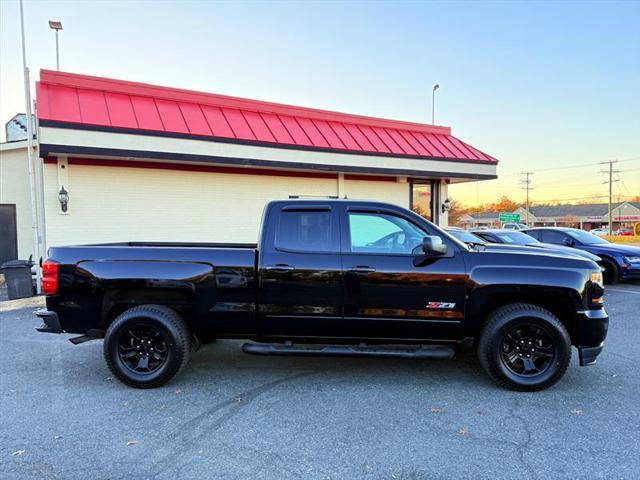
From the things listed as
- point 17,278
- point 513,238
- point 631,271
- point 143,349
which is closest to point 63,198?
point 17,278

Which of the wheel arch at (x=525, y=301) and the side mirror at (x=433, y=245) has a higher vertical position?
the side mirror at (x=433, y=245)

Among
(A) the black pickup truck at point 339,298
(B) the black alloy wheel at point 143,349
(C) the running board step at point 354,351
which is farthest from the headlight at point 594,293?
(B) the black alloy wheel at point 143,349

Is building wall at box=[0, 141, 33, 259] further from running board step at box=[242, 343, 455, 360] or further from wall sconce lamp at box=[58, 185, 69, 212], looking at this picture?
running board step at box=[242, 343, 455, 360]

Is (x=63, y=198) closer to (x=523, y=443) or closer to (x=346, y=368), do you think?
(x=346, y=368)

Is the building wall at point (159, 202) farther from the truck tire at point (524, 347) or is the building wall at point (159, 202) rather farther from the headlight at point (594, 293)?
the headlight at point (594, 293)

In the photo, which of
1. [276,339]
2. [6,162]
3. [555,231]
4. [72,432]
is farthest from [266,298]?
[6,162]

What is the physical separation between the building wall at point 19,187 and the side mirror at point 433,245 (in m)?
12.4

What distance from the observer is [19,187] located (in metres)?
12.5

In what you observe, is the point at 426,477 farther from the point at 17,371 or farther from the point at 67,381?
the point at 17,371

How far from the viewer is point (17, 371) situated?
198 inches

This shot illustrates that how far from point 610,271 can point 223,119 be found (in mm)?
11004

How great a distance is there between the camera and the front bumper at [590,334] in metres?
4.32

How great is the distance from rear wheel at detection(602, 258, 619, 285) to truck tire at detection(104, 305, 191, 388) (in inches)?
442

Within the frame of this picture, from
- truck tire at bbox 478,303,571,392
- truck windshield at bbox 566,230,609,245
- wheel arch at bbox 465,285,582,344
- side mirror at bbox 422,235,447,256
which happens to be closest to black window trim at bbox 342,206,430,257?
side mirror at bbox 422,235,447,256
